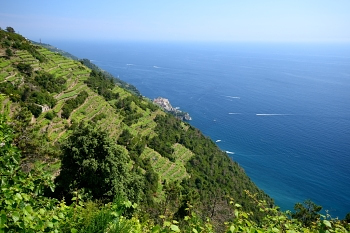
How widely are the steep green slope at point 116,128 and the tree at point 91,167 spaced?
2.88 metres

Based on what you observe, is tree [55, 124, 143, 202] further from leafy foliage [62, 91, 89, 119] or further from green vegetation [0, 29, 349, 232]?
leafy foliage [62, 91, 89, 119]

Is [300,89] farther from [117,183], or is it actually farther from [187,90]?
[117,183]

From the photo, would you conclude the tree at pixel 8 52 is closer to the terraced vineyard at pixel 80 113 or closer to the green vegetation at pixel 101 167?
the green vegetation at pixel 101 167

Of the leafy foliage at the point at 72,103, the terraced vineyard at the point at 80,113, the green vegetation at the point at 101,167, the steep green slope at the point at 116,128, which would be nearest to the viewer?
the green vegetation at the point at 101,167

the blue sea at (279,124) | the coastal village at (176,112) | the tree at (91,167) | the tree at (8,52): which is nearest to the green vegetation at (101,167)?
the tree at (91,167)

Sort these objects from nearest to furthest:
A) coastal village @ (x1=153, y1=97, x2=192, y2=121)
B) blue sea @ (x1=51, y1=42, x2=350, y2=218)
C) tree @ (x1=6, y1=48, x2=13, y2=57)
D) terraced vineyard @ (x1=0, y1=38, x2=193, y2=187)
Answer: terraced vineyard @ (x1=0, y1=38, x2=193, y2=187), tree @ (x1=6, y1=48, x2=13, y2=57), blue sea @ (x1=51, y1=42, x2=350, y2=218), coastal village @ (x1=153, y1=97, x2=192, y2=121)

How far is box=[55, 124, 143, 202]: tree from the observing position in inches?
528

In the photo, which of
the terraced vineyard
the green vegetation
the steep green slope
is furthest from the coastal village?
the terraced vineyard

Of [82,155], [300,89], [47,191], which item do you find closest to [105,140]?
[82,155]

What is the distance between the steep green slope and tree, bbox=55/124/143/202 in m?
2.88

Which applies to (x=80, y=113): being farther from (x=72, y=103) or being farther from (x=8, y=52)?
(x=8, y=52)

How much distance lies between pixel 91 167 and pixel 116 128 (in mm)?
17306

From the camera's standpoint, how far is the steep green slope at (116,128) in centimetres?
2115

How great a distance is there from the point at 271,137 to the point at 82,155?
224ft
